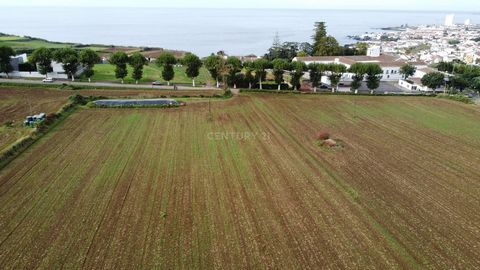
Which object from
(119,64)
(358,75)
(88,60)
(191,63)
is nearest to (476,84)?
(358,75)

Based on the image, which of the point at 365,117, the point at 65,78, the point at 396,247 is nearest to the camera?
the point at 396,247

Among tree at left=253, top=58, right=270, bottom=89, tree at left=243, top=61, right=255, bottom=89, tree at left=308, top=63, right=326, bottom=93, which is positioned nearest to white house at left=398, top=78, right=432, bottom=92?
tree at left=308, top=63, right=326, bottom=93

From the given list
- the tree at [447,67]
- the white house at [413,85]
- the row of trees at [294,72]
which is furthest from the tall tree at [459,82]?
the tree at [447,67]

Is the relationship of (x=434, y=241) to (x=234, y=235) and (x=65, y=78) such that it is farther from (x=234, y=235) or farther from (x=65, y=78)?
(x=65, y=78)

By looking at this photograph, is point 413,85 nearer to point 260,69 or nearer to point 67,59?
point 260,69

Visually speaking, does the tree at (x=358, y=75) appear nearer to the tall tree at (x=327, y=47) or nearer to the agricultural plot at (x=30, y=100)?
the agricultural plot at (x=30, y=100)

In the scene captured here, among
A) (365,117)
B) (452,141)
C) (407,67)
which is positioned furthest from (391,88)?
(452,141)
